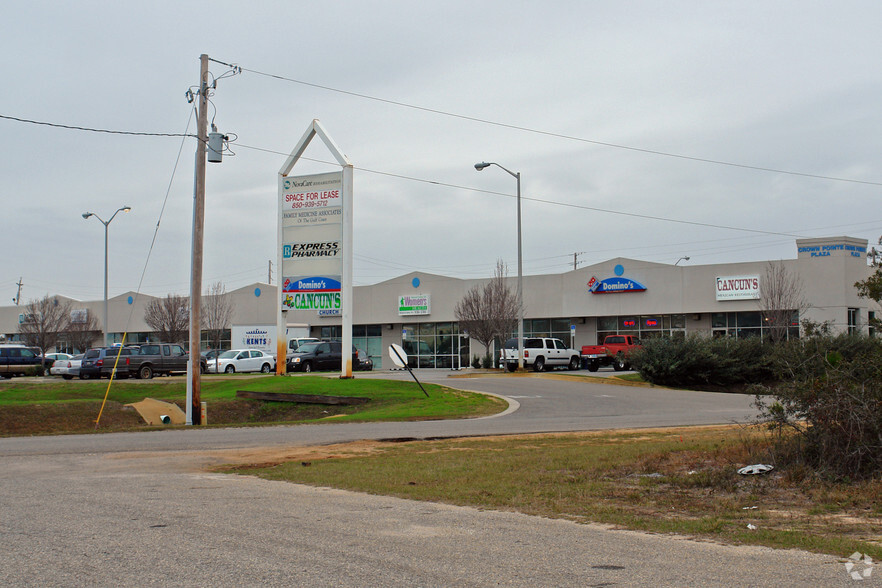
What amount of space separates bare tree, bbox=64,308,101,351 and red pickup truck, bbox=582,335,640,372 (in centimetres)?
4373

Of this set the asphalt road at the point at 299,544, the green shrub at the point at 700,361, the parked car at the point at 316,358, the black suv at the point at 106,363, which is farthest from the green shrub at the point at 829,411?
the parked car at the point at 316,358

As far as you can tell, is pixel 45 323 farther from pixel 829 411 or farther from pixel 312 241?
pixel 829 411

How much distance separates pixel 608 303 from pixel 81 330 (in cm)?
4446

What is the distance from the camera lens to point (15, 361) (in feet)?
144

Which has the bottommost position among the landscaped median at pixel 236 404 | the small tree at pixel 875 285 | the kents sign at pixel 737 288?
the landscaped median at pixel 236 404

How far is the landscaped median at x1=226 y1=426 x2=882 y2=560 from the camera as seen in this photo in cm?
750

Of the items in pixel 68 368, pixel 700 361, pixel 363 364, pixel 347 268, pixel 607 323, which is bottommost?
pixel 363 364

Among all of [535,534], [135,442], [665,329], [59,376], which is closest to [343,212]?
[135,442]

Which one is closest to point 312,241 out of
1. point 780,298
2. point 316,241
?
point 316,241

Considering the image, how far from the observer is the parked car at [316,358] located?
142ft

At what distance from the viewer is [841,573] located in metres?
5.70

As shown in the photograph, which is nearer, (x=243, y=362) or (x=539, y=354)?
(x=243, y=362)

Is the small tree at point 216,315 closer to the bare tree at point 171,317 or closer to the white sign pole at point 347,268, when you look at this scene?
the bare tree at point 171,317

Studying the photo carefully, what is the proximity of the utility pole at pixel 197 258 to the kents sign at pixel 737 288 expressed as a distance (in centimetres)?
3439
